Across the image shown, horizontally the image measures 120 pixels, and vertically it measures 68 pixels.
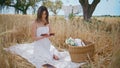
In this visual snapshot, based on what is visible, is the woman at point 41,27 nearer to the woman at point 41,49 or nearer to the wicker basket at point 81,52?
the woman at point 41,49

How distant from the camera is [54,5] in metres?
2.02

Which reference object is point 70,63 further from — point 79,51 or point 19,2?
point 19,2

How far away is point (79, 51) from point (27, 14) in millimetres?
331

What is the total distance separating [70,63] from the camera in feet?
6.67

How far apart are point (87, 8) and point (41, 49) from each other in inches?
12.8

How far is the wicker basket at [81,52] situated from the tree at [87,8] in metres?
0.15

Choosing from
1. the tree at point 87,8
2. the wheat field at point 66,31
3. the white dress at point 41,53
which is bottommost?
the white dress at point 41,53

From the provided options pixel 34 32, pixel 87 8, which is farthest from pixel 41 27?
pixel 87 8

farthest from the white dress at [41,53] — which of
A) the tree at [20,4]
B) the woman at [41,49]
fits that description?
the tree at [20,4]

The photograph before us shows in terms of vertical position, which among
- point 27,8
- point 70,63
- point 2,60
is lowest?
point 70,63

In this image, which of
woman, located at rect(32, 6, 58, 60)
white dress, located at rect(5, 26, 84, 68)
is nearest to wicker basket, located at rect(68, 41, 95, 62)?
white dress, located at rect(5, 26, 84, 68)

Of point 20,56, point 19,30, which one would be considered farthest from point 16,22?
point 20,56

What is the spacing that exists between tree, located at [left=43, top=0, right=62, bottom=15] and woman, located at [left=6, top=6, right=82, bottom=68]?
3cm

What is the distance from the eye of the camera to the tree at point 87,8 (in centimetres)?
204
